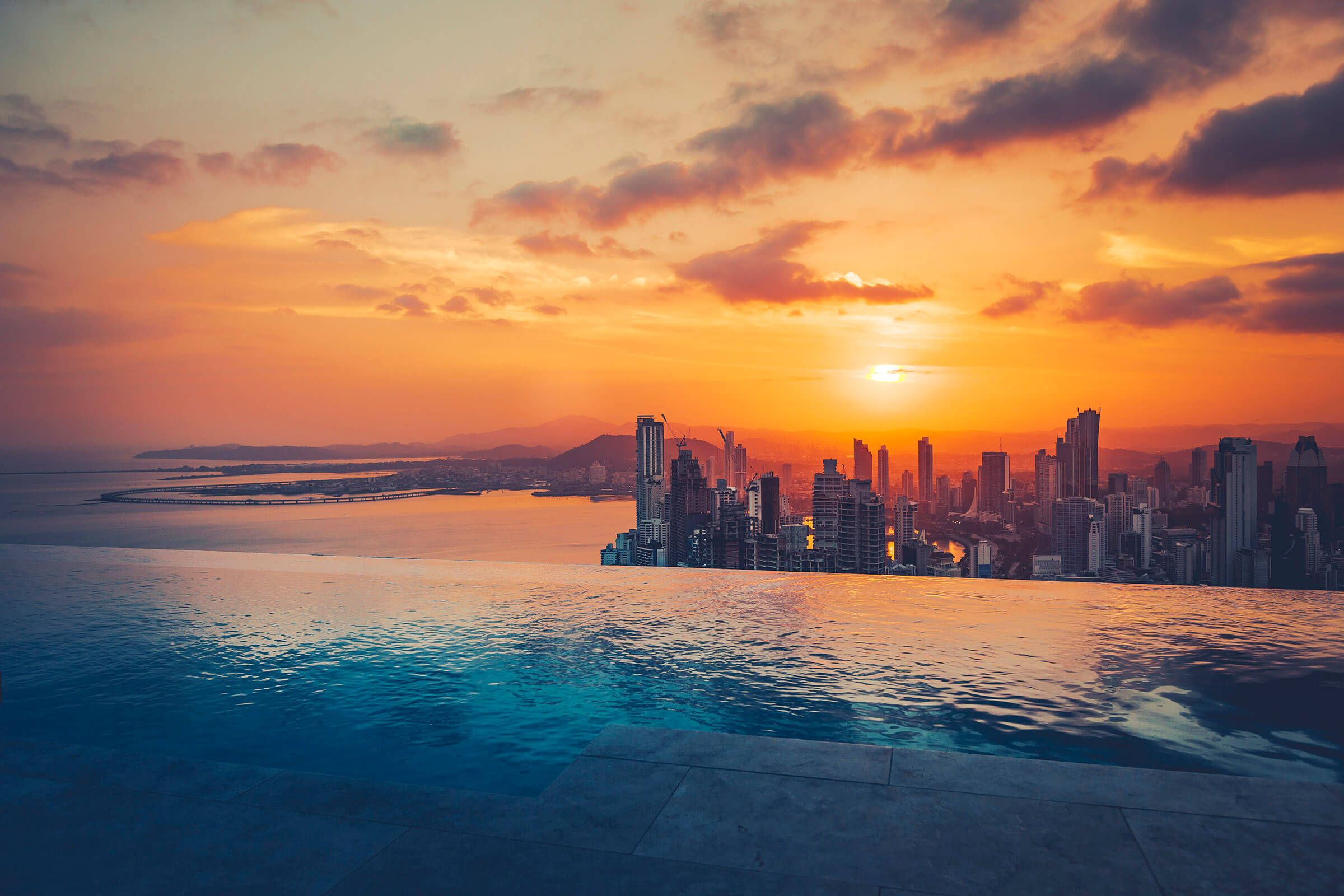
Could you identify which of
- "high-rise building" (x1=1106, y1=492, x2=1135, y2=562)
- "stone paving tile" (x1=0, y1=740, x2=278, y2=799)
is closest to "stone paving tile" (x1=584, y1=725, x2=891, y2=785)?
"stone paving tile" (x1=0, y1=740, x2=278, y2=799)

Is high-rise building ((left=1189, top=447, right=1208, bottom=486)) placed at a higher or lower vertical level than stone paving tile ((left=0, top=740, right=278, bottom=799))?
higher

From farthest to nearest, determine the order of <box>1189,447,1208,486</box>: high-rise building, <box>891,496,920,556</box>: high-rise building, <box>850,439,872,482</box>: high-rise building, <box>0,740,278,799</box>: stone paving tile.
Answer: <box>850,439,872,482</box>: high-rise building → <box>891,496,920,556</box>: high-rise building → <box>1189,447,1208,486</box>: high-rise building → <box>0,740,278,799</box>: stone paving tile

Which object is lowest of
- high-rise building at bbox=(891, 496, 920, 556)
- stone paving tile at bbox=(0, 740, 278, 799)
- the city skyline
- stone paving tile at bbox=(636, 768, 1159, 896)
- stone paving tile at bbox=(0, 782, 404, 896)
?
high-rise building at bbox=(891, 496, 920, 556)

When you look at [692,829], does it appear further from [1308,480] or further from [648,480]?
[648,480]

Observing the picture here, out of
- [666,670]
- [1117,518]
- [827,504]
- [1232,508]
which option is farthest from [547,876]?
[827,504]

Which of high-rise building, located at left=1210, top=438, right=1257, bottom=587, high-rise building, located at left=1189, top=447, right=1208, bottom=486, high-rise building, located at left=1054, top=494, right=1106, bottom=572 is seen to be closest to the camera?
high-rise building, located at left=1210, top=438, right=1257, bottom=587

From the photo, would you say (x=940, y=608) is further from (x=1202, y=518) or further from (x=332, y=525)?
(x=332, y=525)

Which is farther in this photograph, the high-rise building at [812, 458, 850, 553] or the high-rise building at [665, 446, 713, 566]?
the high-rise building at [665, 446, 713, 566]

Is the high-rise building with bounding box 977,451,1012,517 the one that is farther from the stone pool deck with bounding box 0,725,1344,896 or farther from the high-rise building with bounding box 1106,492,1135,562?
the stone pool deck with bounding box 0,725,1344,896
